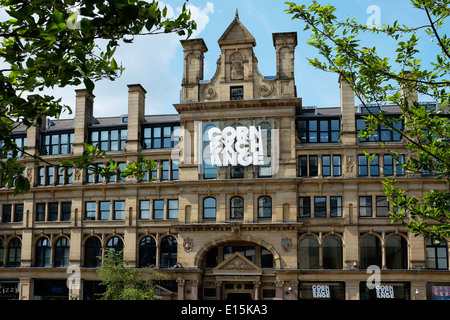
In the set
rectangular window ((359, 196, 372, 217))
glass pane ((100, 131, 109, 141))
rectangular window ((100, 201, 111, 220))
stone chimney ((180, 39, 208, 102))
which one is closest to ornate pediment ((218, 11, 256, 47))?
stone chimney ((180, 39, 208, 102))

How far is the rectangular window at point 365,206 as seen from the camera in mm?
47875

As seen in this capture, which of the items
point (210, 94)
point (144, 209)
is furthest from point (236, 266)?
point (210, 94)

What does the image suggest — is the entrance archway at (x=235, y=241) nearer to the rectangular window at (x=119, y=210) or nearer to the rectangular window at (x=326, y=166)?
the rectangular window at (x=326, y=166)

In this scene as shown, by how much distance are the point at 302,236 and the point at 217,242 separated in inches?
303

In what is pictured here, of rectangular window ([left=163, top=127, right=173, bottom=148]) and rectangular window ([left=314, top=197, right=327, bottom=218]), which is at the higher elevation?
rectangular window ([left=163, top=127, right=173, bottom=148])

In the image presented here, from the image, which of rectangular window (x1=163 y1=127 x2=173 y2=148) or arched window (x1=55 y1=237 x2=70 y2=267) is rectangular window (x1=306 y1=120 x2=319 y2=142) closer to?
rectangular window (x1=163 y1=127 x2=173 y2=148)

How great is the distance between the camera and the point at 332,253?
4756cm

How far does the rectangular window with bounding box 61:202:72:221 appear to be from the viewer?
53844 millimetres

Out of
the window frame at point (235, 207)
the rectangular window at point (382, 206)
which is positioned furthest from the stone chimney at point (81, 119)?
the rectangular window at point (382, 206)

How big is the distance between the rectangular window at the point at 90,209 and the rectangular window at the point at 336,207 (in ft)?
75.2

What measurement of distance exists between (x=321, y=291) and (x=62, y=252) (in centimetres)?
2542

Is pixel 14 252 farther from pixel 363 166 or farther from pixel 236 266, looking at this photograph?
pixel 363 166

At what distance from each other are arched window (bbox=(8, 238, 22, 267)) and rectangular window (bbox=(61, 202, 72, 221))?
5.66 metres
